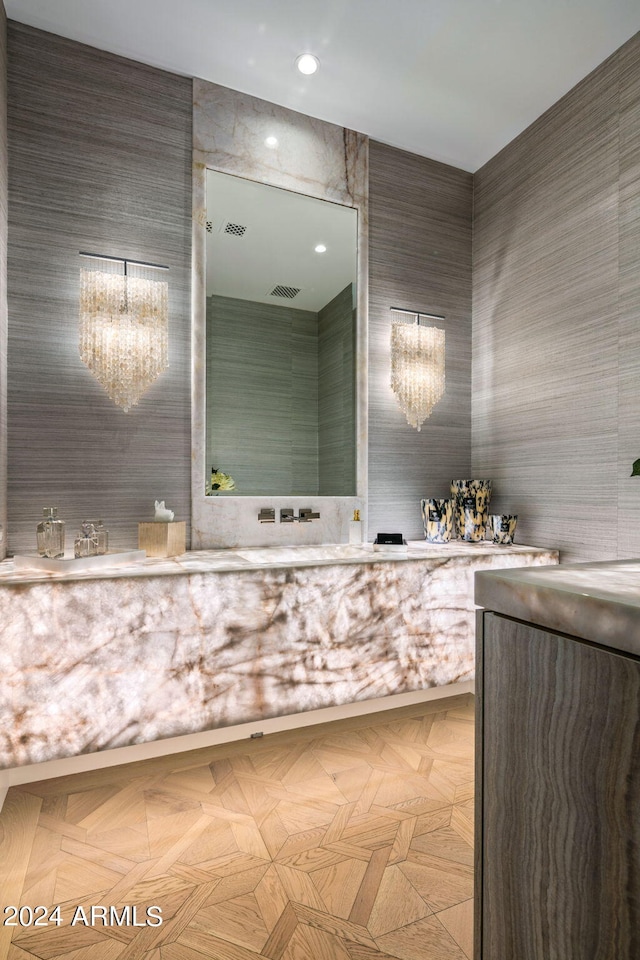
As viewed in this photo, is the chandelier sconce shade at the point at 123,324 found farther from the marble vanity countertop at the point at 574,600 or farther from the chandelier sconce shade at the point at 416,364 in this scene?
the marble vanity countertop at the point at 574,600

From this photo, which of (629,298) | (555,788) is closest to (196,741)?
(555,788)

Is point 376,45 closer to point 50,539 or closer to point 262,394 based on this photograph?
point 262,394

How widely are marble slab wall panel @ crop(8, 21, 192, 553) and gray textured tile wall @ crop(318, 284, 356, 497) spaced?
24.4 inches

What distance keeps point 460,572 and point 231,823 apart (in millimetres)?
1194

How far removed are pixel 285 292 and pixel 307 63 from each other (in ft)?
2.98

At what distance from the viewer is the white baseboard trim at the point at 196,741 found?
1765mm

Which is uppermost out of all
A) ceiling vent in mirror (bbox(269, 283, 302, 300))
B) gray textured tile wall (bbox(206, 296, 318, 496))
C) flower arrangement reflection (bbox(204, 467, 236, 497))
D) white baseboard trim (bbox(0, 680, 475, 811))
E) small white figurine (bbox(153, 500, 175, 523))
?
ceiling vent in mirror (bbox(269, 283, 302, 300))

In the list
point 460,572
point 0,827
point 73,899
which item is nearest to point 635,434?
point 460,572

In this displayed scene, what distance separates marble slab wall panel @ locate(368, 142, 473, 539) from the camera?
267 centimetres

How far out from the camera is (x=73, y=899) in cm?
127

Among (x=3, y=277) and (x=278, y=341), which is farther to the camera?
(x=278, y=341)

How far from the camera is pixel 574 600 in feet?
1.49

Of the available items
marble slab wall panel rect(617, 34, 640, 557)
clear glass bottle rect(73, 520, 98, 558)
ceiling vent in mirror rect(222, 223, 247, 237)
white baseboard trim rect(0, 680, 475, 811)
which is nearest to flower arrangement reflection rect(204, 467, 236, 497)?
clear glass bottle rect(73, 520, 98, 558)

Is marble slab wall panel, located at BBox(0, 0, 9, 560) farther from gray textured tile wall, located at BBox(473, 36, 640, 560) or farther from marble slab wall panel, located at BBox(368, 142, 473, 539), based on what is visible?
gray textured tile wall, located at BBox(473, 36, 640, 560)
